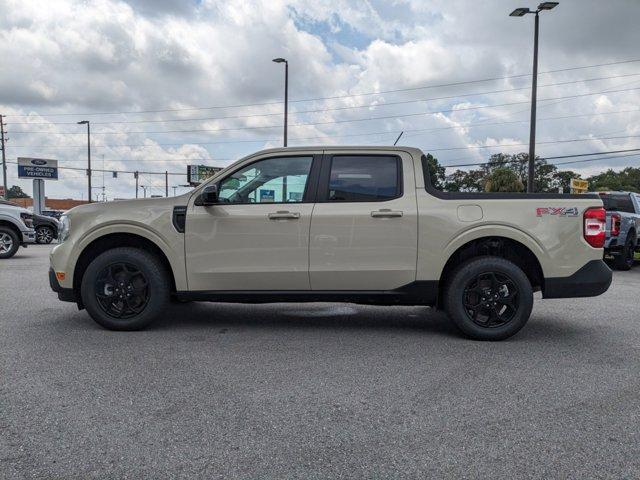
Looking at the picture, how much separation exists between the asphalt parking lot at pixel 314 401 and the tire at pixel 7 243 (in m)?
8.46

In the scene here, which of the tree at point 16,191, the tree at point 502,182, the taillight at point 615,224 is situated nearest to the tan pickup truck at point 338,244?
the taillight at point 615,224

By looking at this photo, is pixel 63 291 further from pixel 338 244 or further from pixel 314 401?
pixel 314 401

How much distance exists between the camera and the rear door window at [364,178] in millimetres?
5219

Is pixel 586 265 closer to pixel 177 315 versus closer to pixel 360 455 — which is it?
pixel 360 455

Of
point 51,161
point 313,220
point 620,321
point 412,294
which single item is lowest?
point 620,321

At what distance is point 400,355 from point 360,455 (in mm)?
1930

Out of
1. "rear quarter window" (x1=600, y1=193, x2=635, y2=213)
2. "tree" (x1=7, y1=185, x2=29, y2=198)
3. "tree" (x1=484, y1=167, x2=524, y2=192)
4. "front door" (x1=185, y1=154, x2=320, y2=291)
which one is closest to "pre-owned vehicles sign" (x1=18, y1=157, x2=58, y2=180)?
"tree" (x1=484, y1=167, x2=524, y2=192)

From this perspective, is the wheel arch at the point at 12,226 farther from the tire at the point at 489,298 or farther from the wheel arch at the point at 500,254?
the tire at the point at 489,298

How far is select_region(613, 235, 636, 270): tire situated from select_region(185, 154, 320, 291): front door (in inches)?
384

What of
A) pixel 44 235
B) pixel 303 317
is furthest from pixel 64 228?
pixel 44 235

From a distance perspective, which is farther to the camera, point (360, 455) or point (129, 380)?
point (129, 380)

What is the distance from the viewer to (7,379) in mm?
3826

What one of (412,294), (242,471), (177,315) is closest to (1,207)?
(177,315)

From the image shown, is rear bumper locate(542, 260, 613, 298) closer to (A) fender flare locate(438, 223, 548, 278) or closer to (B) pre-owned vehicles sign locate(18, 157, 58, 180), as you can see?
(A) fender flare locate(438, 223, 548, 278)
